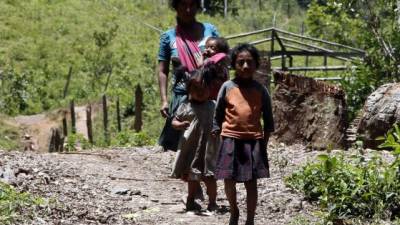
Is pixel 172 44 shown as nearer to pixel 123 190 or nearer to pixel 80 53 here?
pixel 123 190

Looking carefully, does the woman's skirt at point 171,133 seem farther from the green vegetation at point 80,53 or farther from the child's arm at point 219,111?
the green vegetation at point 80,53

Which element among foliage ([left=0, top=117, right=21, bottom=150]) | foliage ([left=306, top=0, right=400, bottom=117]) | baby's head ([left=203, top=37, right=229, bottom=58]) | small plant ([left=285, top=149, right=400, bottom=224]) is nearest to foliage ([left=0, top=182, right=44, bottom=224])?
baby's head ([left=203, top=37, right=229, bottom=58])

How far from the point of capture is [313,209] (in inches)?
219

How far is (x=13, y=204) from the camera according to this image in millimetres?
4793

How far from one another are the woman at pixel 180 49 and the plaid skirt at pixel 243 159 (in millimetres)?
820

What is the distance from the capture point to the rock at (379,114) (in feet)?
25.6

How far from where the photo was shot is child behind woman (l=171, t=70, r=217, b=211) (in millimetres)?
5156

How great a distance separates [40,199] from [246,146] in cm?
160

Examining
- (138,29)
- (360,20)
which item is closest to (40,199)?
(360,20)

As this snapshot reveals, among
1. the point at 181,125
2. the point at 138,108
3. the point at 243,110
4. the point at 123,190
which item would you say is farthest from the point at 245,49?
the point at 138,108

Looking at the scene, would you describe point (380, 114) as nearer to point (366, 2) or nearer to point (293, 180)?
point (293, 180)

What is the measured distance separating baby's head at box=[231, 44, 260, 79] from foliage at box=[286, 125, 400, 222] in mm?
1170

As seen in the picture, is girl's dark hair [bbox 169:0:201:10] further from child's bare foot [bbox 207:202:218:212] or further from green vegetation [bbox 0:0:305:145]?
green vegetation [bbox 0:0:305:145]

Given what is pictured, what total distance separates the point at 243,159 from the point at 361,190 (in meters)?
1.07
